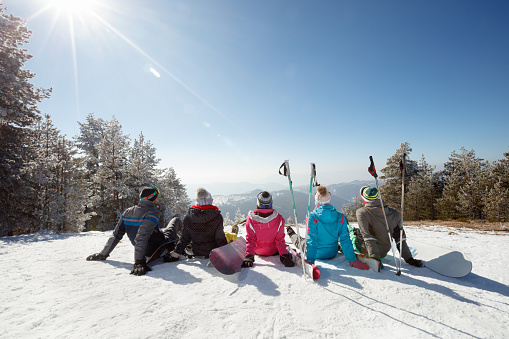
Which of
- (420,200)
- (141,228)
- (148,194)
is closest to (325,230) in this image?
(141,228)

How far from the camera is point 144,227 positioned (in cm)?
426

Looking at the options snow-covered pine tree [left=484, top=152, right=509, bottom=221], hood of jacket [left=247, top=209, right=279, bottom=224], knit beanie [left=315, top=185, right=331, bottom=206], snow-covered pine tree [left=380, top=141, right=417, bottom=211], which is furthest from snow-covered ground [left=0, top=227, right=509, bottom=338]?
snow-covered pine tree [left=484, top=152, right=509, bottom=221]

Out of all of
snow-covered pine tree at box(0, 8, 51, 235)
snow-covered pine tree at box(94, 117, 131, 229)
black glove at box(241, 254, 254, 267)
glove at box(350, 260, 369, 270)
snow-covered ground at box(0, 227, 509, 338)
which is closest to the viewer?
snow-covered ground at box(0, 227, 509, 338)

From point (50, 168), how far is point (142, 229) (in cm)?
1821

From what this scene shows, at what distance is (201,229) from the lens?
4762 millimetres

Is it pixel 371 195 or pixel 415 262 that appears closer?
pixel 415 262

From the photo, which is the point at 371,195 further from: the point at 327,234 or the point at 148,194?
the point at 148,194

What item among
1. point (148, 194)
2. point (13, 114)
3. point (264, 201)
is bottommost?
point (264, 201)

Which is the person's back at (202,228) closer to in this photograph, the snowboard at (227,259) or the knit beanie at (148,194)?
the snowboard at (227,259)

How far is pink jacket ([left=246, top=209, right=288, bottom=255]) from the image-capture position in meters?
Answer: 4.69

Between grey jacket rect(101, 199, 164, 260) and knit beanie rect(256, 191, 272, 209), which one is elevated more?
knit beanie rect(256, 191, 272, 209)

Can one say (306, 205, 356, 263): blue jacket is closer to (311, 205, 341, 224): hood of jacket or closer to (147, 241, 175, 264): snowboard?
(311, 205, 341, 224): hood of jacket

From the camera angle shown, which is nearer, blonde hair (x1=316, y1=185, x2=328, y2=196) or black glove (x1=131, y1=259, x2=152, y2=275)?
black glove (x1=131, y1=259, x2=152, y2=275)

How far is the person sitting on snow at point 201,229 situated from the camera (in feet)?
15.3
